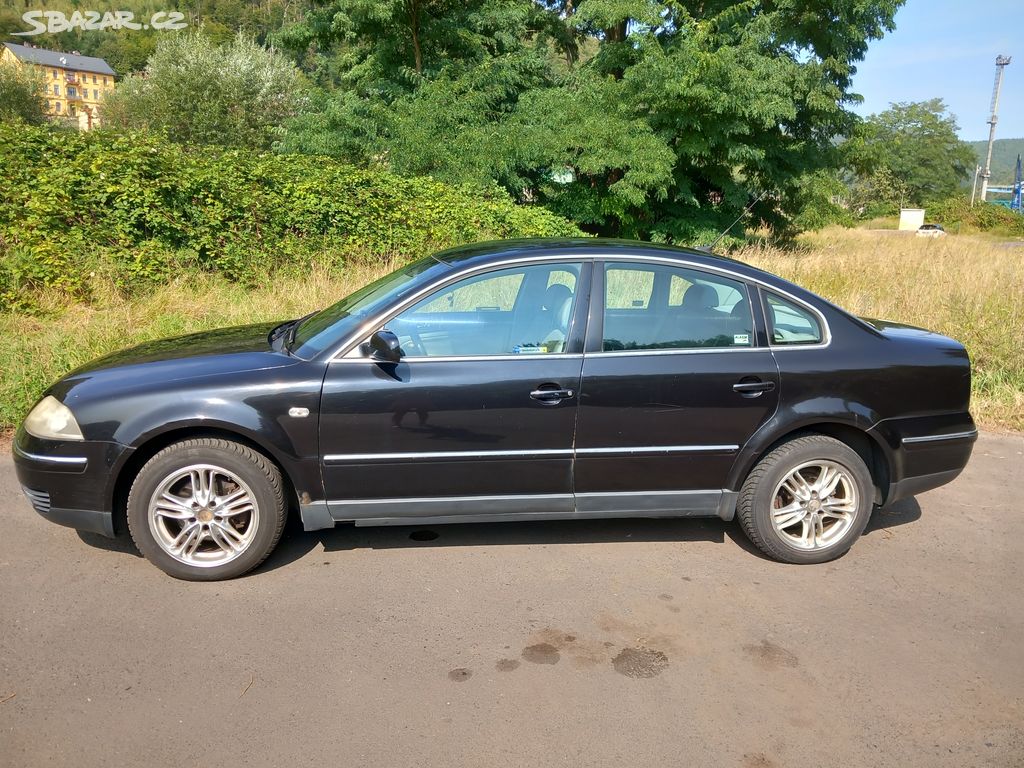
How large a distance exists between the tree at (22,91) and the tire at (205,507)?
1741 inches

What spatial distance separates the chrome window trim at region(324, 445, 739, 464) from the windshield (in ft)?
1.88

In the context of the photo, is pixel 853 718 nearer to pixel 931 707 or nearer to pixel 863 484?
pixel 931 707

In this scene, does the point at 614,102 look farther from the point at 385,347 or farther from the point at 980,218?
the point at 980,218

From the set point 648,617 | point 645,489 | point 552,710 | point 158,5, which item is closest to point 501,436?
point 645,489

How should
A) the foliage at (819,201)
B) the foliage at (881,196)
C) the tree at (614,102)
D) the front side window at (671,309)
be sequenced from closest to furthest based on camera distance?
1. the front side window at (671,309)
2. the tree at (614,102)
3. the foliage at (819,201)
4. the foliage at (881,196)

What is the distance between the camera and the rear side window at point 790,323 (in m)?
4.33

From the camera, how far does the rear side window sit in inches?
171

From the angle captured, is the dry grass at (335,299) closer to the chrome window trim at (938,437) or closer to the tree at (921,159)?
the chrome window trim at (938,437)

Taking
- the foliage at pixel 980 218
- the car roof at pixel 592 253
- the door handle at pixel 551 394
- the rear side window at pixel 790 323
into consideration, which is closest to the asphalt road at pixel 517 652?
the door handle at pixel 551 394

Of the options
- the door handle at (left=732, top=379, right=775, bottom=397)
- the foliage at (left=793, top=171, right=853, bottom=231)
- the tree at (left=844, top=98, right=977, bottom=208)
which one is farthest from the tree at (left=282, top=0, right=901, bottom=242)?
the tree at (left=844, top=98, right=977, bottom=208)

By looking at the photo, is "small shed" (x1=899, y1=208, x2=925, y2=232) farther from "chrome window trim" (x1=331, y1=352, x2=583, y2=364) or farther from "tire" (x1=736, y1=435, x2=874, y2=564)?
"chrome window trim" (x1=331, y1=352, x2=583, y2=364)

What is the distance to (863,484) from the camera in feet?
14.3

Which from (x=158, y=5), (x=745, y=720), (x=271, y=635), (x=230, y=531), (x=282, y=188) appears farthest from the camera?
(x=158, y=5)

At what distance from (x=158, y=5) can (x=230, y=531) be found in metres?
128
